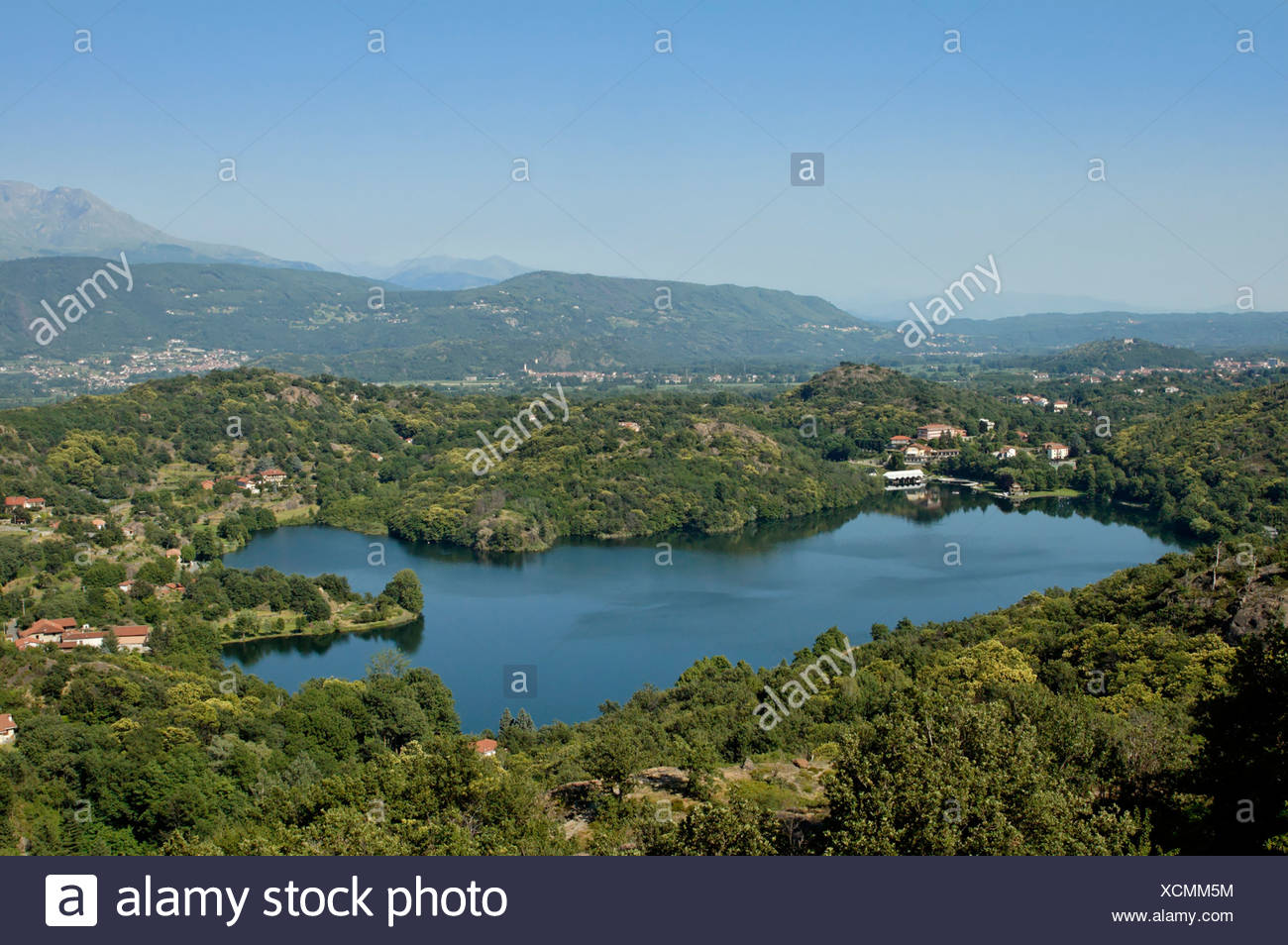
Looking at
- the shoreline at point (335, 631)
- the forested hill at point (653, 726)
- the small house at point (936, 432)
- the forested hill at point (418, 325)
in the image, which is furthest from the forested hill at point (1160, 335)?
the shoreline at point (335, 631)

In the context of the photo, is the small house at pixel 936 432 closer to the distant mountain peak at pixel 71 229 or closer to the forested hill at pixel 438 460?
the forested hill at pixel 438 460

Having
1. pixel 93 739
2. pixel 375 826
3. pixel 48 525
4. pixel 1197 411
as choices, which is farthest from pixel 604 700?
pixel 1197 411

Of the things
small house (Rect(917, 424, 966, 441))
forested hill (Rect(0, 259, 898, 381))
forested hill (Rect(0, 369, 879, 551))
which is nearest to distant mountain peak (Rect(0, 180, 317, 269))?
forested hill (Rect(0, 259, 898, 381))

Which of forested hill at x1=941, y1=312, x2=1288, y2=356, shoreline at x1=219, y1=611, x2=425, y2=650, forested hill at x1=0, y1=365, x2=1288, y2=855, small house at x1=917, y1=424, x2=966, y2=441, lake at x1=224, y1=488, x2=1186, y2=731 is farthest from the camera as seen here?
forested hill at x1=941, y1=312, x2=1288, y2=356

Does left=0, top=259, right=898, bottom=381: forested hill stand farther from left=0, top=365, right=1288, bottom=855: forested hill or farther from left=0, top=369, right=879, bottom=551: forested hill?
left=0, top=365, right=1288, bottom=855: forested hill
